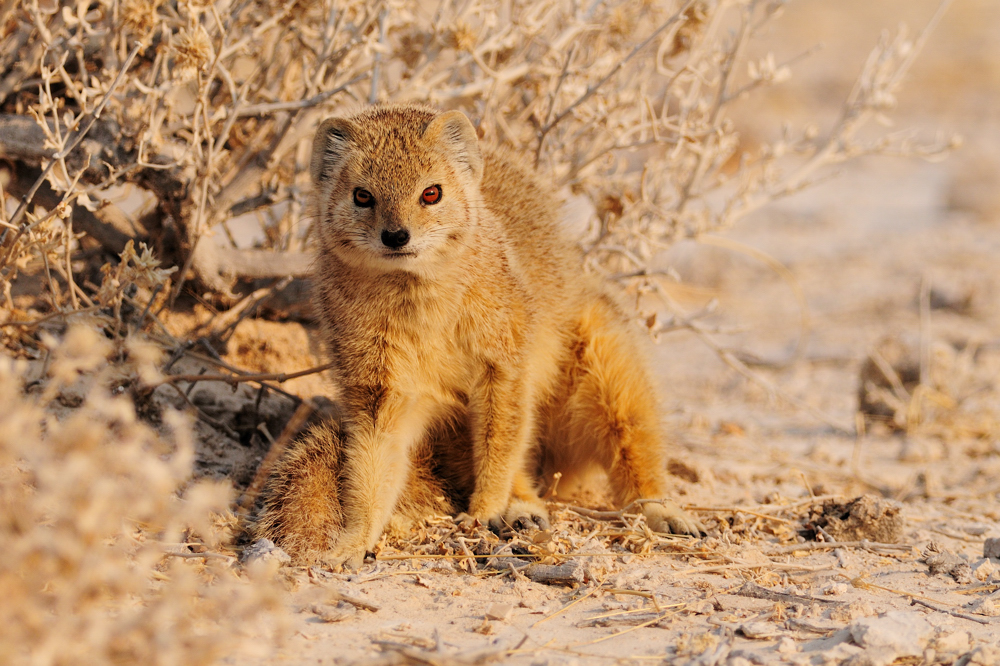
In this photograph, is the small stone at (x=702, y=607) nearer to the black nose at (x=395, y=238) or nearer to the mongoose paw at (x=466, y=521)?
the mongoose paw at (x=466, y=521)

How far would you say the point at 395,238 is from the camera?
3.08m

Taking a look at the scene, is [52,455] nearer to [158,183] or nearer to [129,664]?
[129,664]

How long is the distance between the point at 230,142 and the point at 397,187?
182cm

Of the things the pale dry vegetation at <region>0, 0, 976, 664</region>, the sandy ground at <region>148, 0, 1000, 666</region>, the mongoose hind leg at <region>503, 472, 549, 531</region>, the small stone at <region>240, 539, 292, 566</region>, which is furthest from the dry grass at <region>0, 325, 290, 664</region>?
the mongoose hind leg at <region>503, 472, 549, 531</region>

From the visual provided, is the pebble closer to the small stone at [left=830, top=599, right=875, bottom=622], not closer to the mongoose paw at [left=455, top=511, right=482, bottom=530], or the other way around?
the small stone at [left=830, top=599, right=875, bottom=622]

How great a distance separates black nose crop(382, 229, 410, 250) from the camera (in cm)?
308

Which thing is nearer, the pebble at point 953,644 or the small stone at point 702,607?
the pebble at point 953,644

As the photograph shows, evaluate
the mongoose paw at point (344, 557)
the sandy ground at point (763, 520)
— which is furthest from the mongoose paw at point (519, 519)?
the mongoose paw at point (344, 557)

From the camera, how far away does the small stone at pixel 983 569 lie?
3.25 meters

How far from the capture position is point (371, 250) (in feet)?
10.4

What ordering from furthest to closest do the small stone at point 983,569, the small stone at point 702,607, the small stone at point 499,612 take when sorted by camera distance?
the small stone at point 983,569
the small stone at point 702,607
the small stone at point 499,612

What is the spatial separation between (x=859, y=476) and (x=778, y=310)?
4.49m

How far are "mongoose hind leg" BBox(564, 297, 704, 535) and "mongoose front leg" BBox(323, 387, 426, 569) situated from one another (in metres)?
0.94

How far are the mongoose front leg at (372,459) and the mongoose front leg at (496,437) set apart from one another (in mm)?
307
